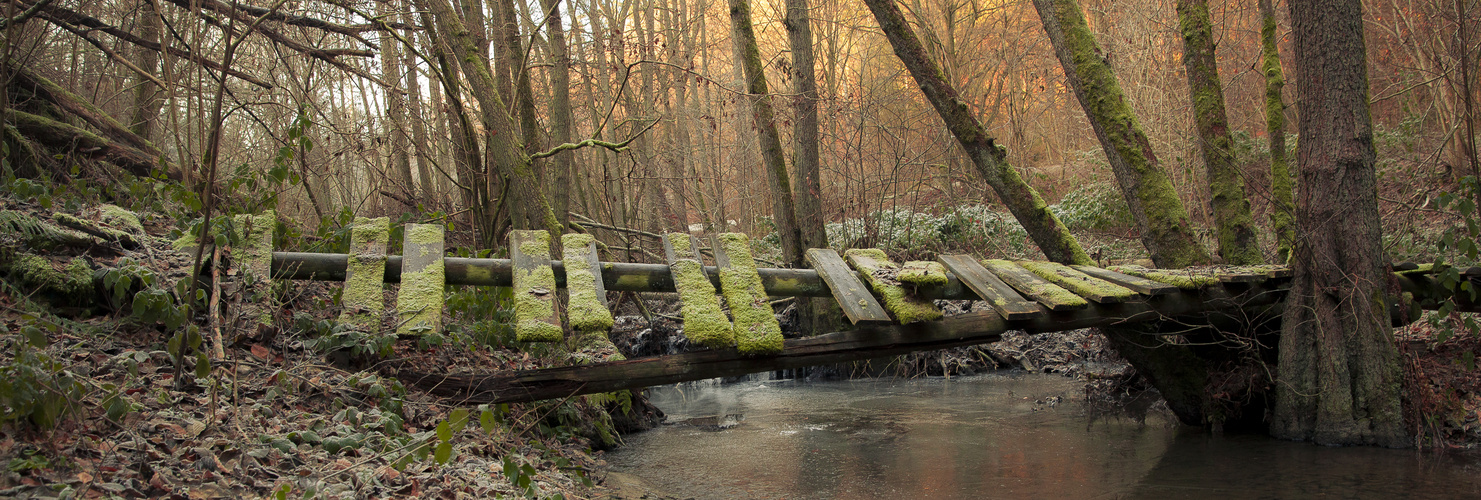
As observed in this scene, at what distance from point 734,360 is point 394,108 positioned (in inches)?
223

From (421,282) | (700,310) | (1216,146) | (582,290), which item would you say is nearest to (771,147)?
(1216,146)

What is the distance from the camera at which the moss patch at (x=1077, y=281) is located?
4617mm

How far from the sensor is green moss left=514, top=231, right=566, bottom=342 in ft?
11.3

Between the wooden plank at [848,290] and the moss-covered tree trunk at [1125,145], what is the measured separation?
9.12 feet

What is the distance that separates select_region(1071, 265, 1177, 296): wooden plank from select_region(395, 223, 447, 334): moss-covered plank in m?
3.94

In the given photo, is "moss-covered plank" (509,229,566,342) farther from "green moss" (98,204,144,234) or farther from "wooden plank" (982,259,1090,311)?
"wooden plank" (982,259,1090,311)

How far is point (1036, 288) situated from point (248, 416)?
4033mm

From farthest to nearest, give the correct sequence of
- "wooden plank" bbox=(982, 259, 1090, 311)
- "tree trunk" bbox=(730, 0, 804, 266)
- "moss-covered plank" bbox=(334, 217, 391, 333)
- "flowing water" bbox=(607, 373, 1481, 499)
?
"tree trunk" bbox=(730, 0, 804, 266)
"flowing water" bbox=(607, 373, 1481, 499)
"wooden plank" bbox=(982, 259, 1090, 311)
"moss-covered plank" bbox=(334, 217, 391, 333)

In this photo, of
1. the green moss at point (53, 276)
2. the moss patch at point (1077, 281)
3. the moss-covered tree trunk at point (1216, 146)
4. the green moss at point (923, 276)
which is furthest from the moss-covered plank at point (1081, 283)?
the green moss at point (53, 276)

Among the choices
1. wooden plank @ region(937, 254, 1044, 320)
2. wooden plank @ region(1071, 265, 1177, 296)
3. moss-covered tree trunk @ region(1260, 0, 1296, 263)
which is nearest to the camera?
wooden plank @ region(937, 254, 1044, 320)

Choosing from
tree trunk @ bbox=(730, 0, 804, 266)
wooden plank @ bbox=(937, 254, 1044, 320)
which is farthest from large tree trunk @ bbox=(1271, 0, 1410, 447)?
tree trunk @ bbox=(730, 0, 804, 266)

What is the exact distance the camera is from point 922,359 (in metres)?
9.87

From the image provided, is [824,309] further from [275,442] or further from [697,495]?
[275,442]

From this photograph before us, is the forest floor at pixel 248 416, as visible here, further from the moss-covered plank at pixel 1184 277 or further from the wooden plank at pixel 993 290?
the wooden plank at pixel 993 290
